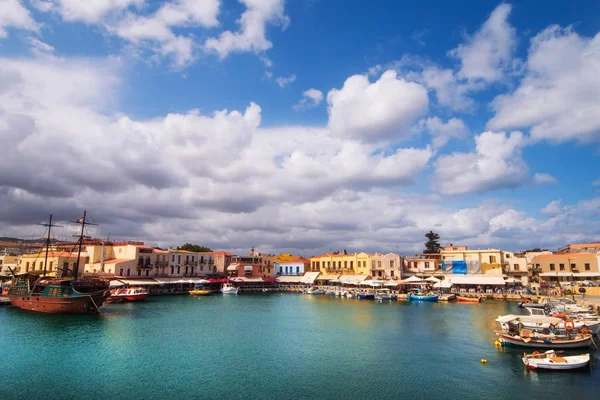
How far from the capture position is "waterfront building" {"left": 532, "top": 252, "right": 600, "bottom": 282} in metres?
69.9

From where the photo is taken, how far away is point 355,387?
74.1 feet

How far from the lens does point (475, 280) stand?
241ft

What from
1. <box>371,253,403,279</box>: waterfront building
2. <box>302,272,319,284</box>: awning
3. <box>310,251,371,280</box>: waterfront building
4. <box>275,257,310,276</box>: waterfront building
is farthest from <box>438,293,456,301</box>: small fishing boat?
<box>275,257,310,276</box>: waterfront building

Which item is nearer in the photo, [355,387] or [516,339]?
[355,387]

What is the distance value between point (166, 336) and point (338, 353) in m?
16.1

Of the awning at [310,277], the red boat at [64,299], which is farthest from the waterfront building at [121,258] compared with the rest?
the awning at [310,277]

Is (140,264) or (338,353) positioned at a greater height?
(140,264)

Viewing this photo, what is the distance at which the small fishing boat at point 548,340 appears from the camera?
29.9 meters

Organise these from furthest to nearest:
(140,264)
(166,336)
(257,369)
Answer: (140,264) → (166,336) → (257,369)

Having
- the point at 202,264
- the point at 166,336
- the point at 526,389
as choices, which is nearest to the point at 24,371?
the point at 166,336

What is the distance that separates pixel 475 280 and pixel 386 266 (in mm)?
18510

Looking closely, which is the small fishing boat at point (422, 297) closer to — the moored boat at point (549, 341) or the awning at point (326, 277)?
the awning at point (326, 277)

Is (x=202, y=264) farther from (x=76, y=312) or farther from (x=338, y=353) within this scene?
(x=338, y=353)

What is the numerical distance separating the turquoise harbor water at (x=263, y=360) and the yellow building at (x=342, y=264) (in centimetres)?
4030
